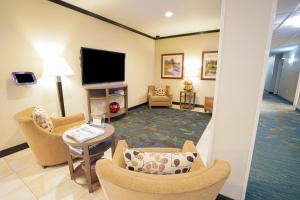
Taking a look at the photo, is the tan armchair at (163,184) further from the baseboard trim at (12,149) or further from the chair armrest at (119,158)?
the baseboard trim at (12,149)

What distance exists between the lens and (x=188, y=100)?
18.3 ft

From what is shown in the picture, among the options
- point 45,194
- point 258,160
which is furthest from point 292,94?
point 45,194

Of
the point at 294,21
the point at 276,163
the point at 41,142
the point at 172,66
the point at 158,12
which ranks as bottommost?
the point at 276,163

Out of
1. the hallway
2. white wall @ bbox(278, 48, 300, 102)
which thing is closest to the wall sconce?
white wall @ bbox(278, 48, 300, 102)

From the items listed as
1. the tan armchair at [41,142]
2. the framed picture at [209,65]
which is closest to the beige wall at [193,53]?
the framed picture at [209,65]

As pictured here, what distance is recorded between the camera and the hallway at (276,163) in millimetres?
1758

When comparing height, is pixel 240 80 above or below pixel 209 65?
below

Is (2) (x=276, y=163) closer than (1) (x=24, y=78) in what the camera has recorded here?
Yes

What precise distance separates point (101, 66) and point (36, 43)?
1386 mm

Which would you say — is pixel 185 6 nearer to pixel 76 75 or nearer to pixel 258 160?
pixel 76 75

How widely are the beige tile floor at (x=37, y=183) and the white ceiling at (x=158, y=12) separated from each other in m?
3.00

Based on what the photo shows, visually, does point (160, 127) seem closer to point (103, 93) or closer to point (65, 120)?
point (103, 93)

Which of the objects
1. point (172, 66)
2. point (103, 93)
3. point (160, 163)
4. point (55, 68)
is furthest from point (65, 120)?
point (172, 66)

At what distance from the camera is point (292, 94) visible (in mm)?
6184
